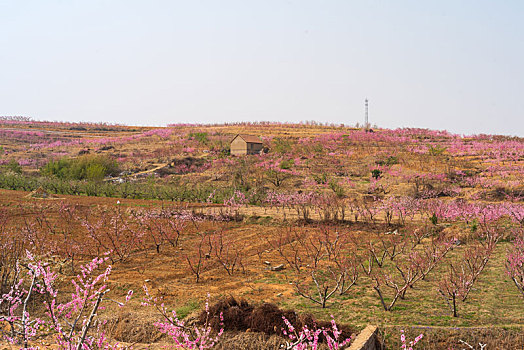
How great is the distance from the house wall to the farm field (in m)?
2.45

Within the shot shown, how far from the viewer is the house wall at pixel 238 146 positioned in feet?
137

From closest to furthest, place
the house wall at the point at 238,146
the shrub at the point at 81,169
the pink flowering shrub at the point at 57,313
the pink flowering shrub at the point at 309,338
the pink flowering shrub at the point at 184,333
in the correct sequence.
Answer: the pink flowering shrub at the point at 57,313, the pink flowering shrub at the point at 309,338, the pink flowering shrub at the point at 184,333, the shrub at the point at 81,169, the house wall at the point at 238,146

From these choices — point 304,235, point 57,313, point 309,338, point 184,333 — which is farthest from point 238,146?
point 309,338

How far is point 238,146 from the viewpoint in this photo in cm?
4238

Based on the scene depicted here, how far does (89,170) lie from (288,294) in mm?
28341

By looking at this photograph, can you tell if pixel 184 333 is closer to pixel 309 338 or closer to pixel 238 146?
pixel 309 338

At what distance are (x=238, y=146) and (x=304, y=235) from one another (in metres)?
29.5

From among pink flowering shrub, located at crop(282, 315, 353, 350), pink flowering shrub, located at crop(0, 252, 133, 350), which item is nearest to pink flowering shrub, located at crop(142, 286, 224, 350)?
pink flowering shrub, located at crop(0, 252, 133, 350)

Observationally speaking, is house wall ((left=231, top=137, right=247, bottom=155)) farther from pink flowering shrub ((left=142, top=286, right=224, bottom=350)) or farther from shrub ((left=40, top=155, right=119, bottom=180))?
pink flowering shrub ((left=142, top=286, right=224, bottom=350))

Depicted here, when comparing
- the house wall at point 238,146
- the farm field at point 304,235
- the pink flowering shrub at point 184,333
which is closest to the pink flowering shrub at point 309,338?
the pink flowering shrub at point 184,333

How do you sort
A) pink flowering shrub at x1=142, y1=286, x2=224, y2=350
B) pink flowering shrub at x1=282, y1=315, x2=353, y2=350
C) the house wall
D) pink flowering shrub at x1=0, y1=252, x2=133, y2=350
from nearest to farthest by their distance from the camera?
pink flowering shrub at x1=0, y1=252, x2=133, y2=350
pink flowering shrub at x1=282, y1=315, x2=353, y2=350
pink flowering shrub at x1=142, y1=286, x2=224, y2=350
the house wall

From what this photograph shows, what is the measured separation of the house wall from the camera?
4162 centimetres

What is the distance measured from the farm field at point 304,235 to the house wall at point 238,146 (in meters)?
2.45

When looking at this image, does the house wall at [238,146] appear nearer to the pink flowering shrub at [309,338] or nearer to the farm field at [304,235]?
the farm field at [304,235]
